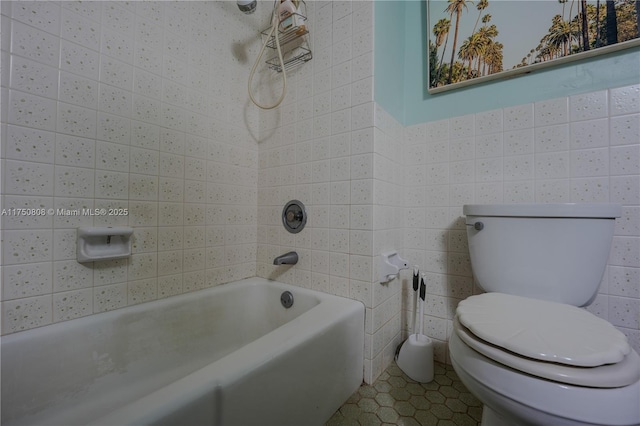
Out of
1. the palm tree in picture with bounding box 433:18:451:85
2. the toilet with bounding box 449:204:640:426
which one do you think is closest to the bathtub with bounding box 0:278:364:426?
the toilet with bounding box 449:204:640:426

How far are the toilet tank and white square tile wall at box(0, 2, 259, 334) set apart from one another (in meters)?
1.10

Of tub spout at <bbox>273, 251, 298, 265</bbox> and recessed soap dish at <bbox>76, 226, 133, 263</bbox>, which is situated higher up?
recessed soap dish at <bbox>76, 226, 133, 263</bbox>

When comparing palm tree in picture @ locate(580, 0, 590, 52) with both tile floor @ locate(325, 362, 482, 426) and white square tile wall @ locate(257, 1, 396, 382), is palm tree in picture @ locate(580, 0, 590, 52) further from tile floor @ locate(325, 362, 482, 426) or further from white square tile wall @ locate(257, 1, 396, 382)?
tile floor @ locate(325, 362, 482, 426)

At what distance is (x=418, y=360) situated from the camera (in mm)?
984

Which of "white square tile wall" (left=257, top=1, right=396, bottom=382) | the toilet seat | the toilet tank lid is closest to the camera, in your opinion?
the toilet seat

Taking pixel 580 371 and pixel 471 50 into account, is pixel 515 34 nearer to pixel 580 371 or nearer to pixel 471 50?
pixel 471 50

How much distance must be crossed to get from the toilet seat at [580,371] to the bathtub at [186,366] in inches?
17.9

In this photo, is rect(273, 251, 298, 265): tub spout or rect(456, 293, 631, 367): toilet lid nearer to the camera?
rect(456, 293, 631, 367): toilet lid

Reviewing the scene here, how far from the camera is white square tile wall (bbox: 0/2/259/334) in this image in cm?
72

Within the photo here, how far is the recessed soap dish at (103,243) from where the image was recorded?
0.80 meters

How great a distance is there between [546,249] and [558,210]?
128 millimetres

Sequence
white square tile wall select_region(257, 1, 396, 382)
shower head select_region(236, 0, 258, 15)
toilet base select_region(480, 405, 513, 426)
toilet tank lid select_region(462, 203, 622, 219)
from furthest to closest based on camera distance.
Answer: shower head select_region(236, 0, 258, 15) → white square tile wall select_region(257, 1, 396, 382) → toilet tank lid select_region(462, 203, 622, 219) → toilet base select_region(480, 405, 513, 426)

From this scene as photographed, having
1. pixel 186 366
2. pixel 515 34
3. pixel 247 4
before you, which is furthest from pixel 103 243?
pixel 515 34

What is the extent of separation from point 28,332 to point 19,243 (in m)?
0.25
